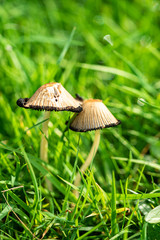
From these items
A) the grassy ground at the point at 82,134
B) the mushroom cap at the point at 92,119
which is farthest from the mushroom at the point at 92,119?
the grassy ground at the point at 82,134

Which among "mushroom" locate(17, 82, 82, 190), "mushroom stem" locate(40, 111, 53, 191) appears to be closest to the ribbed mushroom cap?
"mushroom" locate(17, 82, 82, 190)

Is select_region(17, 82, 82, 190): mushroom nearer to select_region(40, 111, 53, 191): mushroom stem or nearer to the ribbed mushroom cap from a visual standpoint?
the ribbed mushroom cap

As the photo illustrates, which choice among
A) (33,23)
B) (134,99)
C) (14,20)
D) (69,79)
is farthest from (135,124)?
(14,20)

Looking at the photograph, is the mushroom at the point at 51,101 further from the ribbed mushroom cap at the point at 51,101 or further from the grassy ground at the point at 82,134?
the grassy ground at the point at 82,134

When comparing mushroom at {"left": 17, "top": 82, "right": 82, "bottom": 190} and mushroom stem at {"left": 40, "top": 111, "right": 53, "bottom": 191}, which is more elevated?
mushroom at {"left": 17, "top": 82, "right": 82, "bottom": 190}

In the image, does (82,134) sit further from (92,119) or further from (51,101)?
(51,101)

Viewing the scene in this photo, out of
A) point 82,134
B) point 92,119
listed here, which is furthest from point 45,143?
point 82,134

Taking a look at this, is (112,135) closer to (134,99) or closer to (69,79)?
(134,99)
